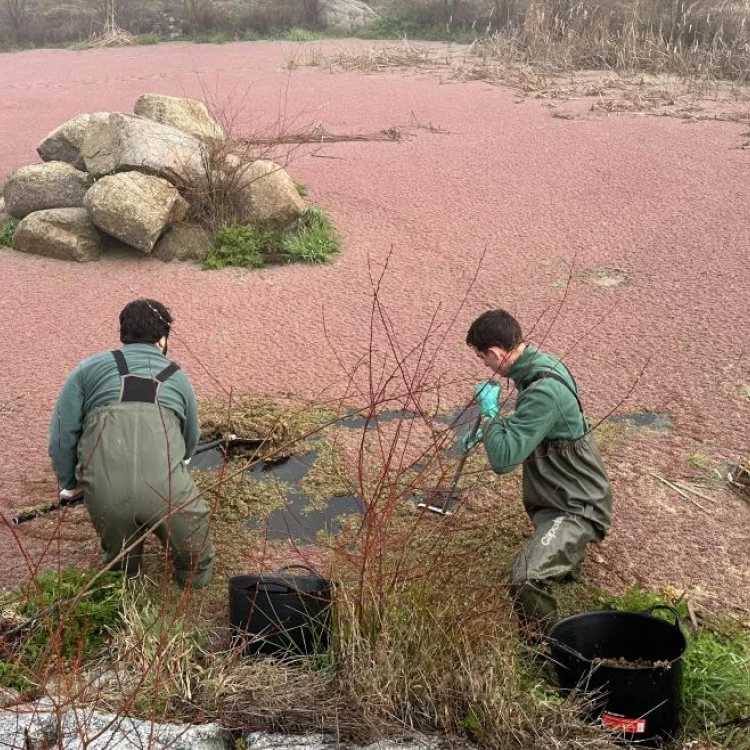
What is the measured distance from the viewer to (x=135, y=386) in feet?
14.8

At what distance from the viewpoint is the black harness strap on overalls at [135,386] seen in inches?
177

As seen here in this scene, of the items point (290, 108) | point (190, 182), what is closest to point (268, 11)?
point (290, 108)

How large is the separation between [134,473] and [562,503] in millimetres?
1961

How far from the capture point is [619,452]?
19.6 ft

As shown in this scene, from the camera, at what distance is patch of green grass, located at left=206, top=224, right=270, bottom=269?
8.92 metres

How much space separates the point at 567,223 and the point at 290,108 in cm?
598

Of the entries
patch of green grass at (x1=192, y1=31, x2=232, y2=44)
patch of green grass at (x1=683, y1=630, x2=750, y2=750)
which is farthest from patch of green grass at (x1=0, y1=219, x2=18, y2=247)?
patch of green grass at (x1=192, y1=31, x2=232, y2=44)

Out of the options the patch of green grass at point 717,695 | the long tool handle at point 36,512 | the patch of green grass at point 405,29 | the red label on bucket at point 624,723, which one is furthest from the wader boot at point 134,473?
the patch of green grass at point 405,29

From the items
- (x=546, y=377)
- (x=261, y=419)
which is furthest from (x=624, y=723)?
(x=261, y=419)

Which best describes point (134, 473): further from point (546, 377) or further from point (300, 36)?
point (300, 36)

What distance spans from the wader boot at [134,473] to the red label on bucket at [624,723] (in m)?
1.79

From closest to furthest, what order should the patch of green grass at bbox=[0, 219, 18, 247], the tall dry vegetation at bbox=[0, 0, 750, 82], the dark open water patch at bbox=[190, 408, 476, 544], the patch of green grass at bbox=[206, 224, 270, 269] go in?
the dark open water patch at bbox=[190, 408, 476, 544] < the patch of green grass at bbox=[206, 224, 270, 269] < the patch of green grass at bbox=[0, 219, 18, 247] < the tall dry vegetation at bbox=[0, 0, 750, 82]

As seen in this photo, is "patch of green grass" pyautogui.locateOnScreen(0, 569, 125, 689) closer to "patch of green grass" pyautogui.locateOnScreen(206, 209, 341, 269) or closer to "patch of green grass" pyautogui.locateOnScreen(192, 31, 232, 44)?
"patch of green grass" pyautogui.locateOnScreen(206, 209, 341, 269)

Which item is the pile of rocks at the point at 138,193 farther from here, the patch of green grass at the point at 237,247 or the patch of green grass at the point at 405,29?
the patch of green grass at the point at 405,29
